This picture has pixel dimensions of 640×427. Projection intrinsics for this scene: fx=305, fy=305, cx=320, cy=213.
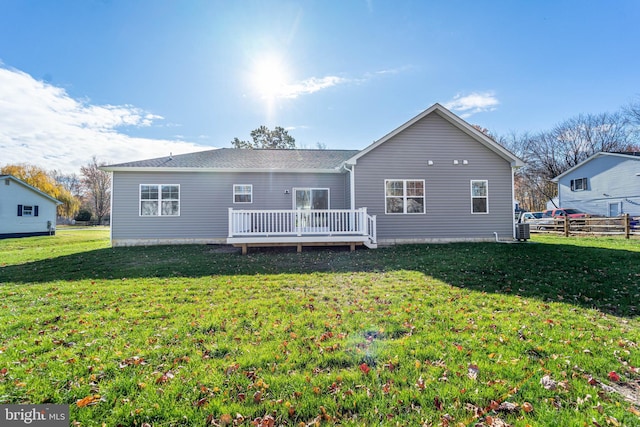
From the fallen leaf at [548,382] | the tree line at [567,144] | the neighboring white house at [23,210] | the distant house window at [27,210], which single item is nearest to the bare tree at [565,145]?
the tree line at [567,144]

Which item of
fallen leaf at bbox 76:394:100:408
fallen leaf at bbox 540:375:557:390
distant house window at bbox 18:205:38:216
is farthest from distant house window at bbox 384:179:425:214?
distant house window at bbox 18:205:38:216

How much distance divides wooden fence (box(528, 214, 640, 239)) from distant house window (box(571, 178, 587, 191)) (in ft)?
27.1

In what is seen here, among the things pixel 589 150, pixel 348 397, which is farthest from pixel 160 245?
pixel 589 150

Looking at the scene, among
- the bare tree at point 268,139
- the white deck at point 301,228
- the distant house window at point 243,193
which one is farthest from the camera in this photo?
the bare tree at point 268,139

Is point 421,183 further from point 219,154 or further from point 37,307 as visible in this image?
point 37,307

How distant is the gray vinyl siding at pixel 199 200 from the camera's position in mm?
13023

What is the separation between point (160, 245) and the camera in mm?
12852

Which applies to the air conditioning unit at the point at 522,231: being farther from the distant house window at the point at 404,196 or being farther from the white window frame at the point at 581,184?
the white window frame at the point at 581,184

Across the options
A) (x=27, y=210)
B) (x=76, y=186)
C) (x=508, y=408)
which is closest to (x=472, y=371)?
(x=508, y=408)

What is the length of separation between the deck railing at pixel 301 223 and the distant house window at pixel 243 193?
7.05 ft

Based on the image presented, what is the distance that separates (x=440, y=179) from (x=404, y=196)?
5.54ft

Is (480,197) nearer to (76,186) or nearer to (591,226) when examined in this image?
(591,226)

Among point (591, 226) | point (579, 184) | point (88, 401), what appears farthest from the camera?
point (579, 184)

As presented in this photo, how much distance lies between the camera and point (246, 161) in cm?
1449
